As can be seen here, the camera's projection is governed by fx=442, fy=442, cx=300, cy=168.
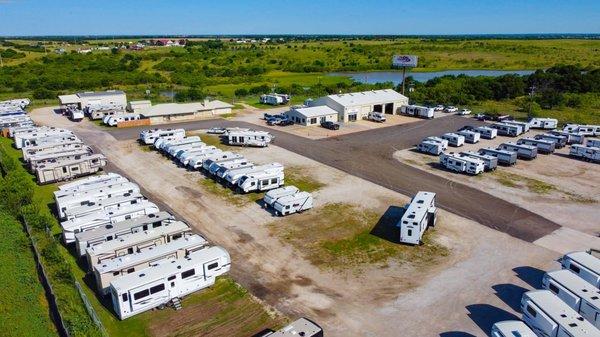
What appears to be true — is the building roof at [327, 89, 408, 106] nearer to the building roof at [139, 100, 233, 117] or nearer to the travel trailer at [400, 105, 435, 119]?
the travel trailer at [400, 105, 435, 119]

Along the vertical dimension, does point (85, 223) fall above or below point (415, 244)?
above

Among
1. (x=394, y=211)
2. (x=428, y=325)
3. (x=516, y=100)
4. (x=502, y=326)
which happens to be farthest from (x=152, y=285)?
(x=516, y=100)

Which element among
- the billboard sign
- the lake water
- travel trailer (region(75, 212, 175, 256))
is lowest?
travel trailer (region(75, 212, 175, 256))

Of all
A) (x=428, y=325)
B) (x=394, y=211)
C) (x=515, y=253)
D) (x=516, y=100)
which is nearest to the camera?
(x=428, y=325)

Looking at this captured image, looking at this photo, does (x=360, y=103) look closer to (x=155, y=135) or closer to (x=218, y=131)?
(x=218, y=131)

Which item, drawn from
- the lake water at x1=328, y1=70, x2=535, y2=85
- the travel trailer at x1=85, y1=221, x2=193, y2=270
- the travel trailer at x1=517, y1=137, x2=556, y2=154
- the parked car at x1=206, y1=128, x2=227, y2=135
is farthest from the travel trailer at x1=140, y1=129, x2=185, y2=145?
the lake water at x1=328, y1=70, x2=535, y2=85

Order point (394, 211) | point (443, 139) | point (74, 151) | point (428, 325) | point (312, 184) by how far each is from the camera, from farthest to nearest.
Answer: point (443, 139)
point (74, 151)
point (312, 184)
point (394, 211)
point (428, 325)

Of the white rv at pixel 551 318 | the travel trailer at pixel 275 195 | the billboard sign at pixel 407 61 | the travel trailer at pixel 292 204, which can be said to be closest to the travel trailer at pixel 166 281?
the travel trailer at pixel 292 204

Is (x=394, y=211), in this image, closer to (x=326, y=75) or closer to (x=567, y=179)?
(x=567, y=179)
